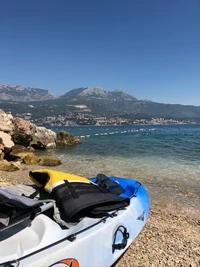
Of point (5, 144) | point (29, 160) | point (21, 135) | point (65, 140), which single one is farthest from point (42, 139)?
point (29, 160)

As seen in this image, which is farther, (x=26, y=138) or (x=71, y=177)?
(x=26, y=138)

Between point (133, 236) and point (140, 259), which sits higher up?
point (133, 236)

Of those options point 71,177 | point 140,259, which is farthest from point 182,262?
point 71,177

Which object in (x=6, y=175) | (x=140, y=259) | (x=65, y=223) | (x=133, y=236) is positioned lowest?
(x=6, y=175)

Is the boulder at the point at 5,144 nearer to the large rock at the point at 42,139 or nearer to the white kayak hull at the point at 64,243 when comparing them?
the large rock at the point at 42,139

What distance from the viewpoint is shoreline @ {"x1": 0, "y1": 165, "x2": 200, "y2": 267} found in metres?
4.18

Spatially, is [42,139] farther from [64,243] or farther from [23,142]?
[64,243]

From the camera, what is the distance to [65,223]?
3.41 m

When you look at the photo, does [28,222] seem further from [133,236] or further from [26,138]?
[26,138]

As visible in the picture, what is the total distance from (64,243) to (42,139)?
27.3m

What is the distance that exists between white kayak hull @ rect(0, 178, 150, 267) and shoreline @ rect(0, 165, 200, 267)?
658 mm

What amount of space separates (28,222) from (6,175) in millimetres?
8940

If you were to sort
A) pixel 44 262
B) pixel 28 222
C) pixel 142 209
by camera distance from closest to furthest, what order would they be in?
pixel 44 262, pixel 28 222, pixel 142 209

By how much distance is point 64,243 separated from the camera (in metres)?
2.96
